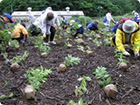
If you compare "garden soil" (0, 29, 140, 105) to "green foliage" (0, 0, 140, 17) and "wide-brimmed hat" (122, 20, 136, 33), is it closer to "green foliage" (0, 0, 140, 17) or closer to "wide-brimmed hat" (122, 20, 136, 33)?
"wide-brimmed hat" (122, 20, 136, 33)

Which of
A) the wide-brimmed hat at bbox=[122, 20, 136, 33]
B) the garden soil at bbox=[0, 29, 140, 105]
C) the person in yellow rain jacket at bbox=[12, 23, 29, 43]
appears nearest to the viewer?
the garden soil at bbox=[0, 29, 140, 105]

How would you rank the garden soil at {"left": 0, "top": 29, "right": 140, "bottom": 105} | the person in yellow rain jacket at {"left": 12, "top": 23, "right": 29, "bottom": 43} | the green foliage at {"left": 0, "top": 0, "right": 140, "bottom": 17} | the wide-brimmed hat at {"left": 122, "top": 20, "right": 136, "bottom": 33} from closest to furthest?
1. the garden soil at {"left": 0, "top": 29, "right": 140, "bottom": 105}
2. the wide-brimmed hat at {"left": 122, "top": 20, "right": 136, "bottom": 33}
3. the person in yellow rain jacket at {"left": 12, "top": 23, "right": 29, "bottom": 43}
4. the green foliage at {"left": 0, "top": 0, "right": 140, "bottom": 17}

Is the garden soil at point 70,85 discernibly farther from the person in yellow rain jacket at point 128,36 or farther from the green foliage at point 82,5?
the green foliage at point 82,5

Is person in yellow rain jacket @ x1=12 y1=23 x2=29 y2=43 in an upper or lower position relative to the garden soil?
upper

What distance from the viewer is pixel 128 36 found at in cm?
398

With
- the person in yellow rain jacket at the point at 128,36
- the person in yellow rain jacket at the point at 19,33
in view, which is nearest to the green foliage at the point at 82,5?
the person in yellow rain jacket at the point at 19,33

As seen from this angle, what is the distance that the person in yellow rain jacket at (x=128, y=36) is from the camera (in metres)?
3.76

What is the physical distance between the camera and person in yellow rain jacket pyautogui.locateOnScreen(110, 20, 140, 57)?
3.76m

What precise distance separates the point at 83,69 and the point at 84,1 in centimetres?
4439

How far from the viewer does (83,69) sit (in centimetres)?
312

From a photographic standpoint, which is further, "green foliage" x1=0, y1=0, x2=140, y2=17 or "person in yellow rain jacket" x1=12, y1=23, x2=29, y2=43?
"green foliage" x1=0, y1=0, x2=140, y2=17

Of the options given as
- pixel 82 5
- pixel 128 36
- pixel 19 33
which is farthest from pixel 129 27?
pixel 82 5

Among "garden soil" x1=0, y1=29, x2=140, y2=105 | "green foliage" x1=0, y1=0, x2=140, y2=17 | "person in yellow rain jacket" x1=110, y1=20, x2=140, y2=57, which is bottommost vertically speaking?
"garden soil" x1=0, y1=29, x2=140, y2=105

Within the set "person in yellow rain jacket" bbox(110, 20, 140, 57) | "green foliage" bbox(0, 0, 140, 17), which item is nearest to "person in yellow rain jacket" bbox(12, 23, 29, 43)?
"person in yellow rain jacket" bbox(110, 20, 140, 57)
